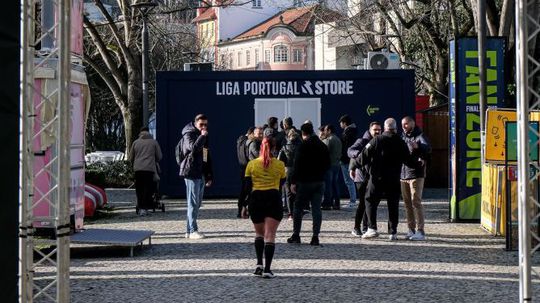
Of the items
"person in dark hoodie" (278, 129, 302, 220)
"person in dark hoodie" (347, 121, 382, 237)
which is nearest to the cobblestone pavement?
"person in dark hoodie" (347, 121, 382, 237)

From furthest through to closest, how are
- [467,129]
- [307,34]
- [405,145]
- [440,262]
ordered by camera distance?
[307,34] < [467,129] < [405,145] < [440,262]

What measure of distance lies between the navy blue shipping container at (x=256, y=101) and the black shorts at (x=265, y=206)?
11.8 metres

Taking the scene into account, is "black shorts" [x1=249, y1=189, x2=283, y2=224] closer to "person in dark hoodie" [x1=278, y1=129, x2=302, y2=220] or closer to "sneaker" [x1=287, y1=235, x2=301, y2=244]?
"sneaker" [x1=287, y1=235, x2=301, y2=244]

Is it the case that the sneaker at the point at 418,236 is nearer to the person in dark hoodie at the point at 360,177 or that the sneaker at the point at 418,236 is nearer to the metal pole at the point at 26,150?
the person in dark hoodie at the point at 360,177

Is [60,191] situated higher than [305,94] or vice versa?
[305,94]

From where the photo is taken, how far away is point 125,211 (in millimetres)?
20672

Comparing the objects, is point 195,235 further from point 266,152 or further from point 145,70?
point 145,70

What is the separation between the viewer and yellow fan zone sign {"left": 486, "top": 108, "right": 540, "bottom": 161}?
1533 cm

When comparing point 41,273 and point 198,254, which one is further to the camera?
point 198,254

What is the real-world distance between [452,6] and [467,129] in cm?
1653

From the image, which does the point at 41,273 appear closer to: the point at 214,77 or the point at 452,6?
the point at 214,77

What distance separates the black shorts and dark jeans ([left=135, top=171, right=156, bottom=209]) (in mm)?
8058
